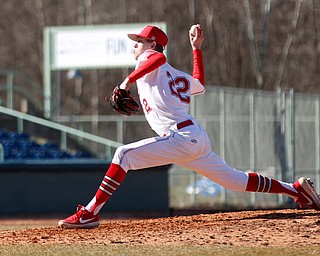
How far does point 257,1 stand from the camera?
3102cm

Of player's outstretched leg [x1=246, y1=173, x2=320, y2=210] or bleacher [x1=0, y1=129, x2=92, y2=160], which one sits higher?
player's outstretched leg [x1=246, y1=173, x2=320, y2=210]

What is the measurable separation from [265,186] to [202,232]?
98 centimetres

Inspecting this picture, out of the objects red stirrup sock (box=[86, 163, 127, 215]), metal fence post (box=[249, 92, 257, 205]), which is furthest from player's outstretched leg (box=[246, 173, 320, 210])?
metal fence post (box=[249, 92, 257, 205])

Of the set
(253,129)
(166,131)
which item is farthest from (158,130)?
(253,129)

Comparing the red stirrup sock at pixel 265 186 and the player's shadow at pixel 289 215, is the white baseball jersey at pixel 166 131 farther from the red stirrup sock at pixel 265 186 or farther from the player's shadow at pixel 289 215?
the player's shadow at pixel 289 215

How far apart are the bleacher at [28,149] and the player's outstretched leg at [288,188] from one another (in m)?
11.2

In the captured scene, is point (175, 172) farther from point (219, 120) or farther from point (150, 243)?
point (150, 243)

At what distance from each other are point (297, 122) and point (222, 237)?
11378 mm

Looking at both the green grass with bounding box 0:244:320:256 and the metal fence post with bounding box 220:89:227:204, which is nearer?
the green grass with bounding box 0:244:320:256

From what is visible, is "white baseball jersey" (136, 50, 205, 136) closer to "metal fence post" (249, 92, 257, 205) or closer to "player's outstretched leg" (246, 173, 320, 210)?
"player's outstretched leg" (246, 173, 320, 210)

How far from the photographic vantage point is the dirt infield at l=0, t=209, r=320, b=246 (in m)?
7.77

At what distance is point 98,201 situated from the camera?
8344 mm

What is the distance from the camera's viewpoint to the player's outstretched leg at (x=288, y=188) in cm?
872

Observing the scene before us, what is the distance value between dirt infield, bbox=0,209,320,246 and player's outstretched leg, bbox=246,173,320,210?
115 mm
